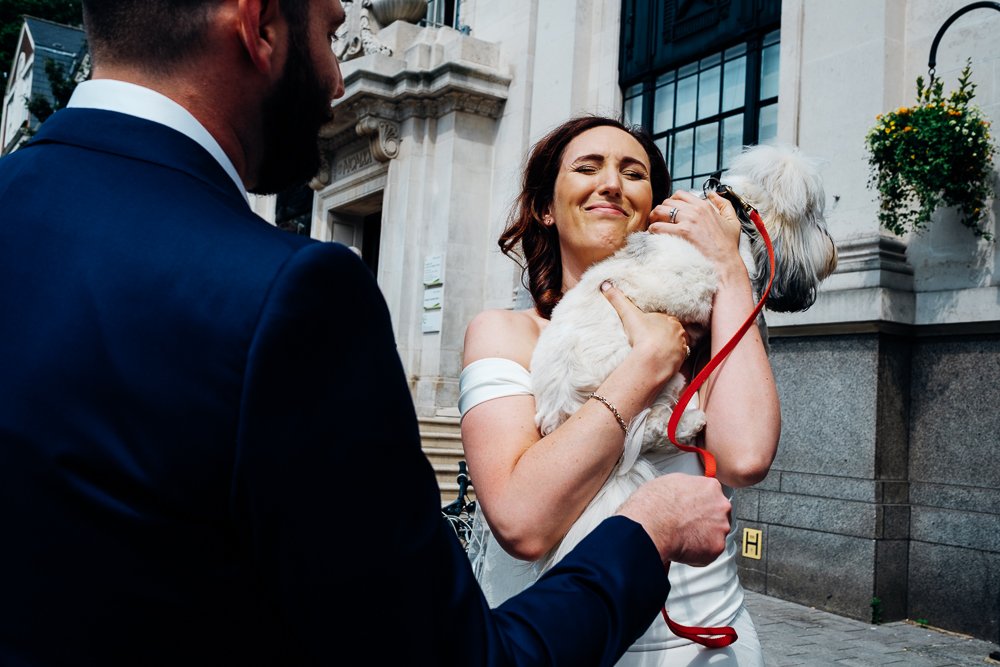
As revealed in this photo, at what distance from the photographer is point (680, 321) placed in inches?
83.1

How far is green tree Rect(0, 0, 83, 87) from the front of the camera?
3960cm

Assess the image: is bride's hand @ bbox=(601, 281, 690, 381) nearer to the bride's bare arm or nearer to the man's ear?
the bride's bare arm

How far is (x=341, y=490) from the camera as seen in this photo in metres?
0.82

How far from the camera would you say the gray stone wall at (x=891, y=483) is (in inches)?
246

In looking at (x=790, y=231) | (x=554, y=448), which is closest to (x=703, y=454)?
(x=554, y=448)

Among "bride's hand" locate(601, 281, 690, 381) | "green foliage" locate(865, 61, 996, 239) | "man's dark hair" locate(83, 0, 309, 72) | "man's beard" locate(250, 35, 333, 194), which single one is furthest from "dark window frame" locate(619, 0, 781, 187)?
"man's dark hair" locate(83, 0, 309, 72)

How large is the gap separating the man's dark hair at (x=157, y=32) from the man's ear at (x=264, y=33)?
4 cm

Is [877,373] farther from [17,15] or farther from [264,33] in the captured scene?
[17,15]

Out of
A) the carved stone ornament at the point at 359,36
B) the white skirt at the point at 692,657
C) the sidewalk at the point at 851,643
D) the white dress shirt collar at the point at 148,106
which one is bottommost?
the sidewalk at the point at 851,643

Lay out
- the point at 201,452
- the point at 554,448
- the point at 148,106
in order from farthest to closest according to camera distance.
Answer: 1. the point at 554,448
2. the point at 148,106
3. the point at 201,452

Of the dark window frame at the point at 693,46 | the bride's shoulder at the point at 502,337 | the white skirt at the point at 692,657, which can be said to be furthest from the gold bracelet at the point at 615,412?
the dark window frame at the point at 693,46

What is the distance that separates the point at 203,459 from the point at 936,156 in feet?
21.7

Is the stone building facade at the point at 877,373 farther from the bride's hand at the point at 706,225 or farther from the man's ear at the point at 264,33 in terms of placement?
the man's ear at the point at 264,33

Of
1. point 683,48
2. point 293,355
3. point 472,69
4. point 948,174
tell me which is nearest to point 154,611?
point 293,355
